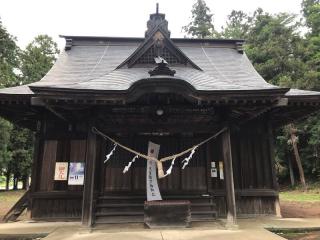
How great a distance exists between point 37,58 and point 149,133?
98.1 feet

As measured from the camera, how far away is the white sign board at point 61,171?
32.3 feet

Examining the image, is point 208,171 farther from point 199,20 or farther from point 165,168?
point 199,20

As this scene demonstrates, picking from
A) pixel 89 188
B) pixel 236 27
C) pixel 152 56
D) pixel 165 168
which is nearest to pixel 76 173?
pixel 89 188

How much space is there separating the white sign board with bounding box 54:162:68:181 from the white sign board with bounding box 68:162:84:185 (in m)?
0.20

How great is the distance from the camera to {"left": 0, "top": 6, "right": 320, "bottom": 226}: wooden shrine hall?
25.0ft

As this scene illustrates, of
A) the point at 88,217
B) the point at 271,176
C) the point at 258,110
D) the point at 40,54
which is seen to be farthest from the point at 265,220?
the point at 40,54

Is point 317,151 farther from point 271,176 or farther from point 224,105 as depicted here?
point 224,105

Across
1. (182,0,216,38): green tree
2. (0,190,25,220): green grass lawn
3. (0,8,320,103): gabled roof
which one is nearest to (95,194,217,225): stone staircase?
(0,8,320,103): gabled roof

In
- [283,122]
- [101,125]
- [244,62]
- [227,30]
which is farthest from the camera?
[227,30]

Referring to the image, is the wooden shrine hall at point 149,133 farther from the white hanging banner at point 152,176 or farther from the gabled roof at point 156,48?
the white hanging banner at point 152,176

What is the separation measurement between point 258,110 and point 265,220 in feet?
12.0

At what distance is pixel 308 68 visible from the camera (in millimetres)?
26719

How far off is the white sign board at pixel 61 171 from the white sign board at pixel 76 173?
205mm

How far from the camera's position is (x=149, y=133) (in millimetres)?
8664
